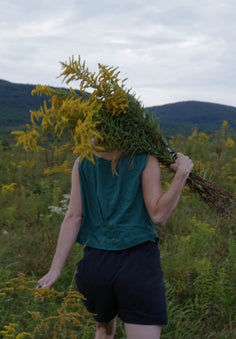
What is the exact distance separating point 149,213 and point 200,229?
6.46ft

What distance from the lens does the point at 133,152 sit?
1.93 meters

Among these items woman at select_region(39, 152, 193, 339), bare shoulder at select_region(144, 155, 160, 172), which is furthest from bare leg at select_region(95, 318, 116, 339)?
bare shoulder at select_region(144, 155, 160, 172)

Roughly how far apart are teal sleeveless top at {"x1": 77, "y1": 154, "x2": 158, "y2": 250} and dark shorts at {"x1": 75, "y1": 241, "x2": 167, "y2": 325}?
6 cm

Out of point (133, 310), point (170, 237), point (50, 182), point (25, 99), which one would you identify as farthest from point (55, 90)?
point (25, 99)

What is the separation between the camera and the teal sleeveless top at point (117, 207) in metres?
1.97

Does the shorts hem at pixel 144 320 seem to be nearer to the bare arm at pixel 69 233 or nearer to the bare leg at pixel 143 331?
the bare leg at pixel 143 331

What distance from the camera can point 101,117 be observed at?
6.22 ft

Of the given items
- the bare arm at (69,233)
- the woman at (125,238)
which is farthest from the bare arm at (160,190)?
the bare arm at (69,233)

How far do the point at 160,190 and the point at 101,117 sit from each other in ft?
1.37

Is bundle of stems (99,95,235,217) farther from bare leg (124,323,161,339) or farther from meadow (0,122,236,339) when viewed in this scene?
bare leg (124,323,161,339)

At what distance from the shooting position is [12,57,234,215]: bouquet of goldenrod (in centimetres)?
179

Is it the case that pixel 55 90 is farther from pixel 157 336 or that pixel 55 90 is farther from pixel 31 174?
pixel 31 174

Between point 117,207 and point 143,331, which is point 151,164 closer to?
point 117,207

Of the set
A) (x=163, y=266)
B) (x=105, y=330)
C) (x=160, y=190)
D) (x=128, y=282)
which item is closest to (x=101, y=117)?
(x=160, y=190)
